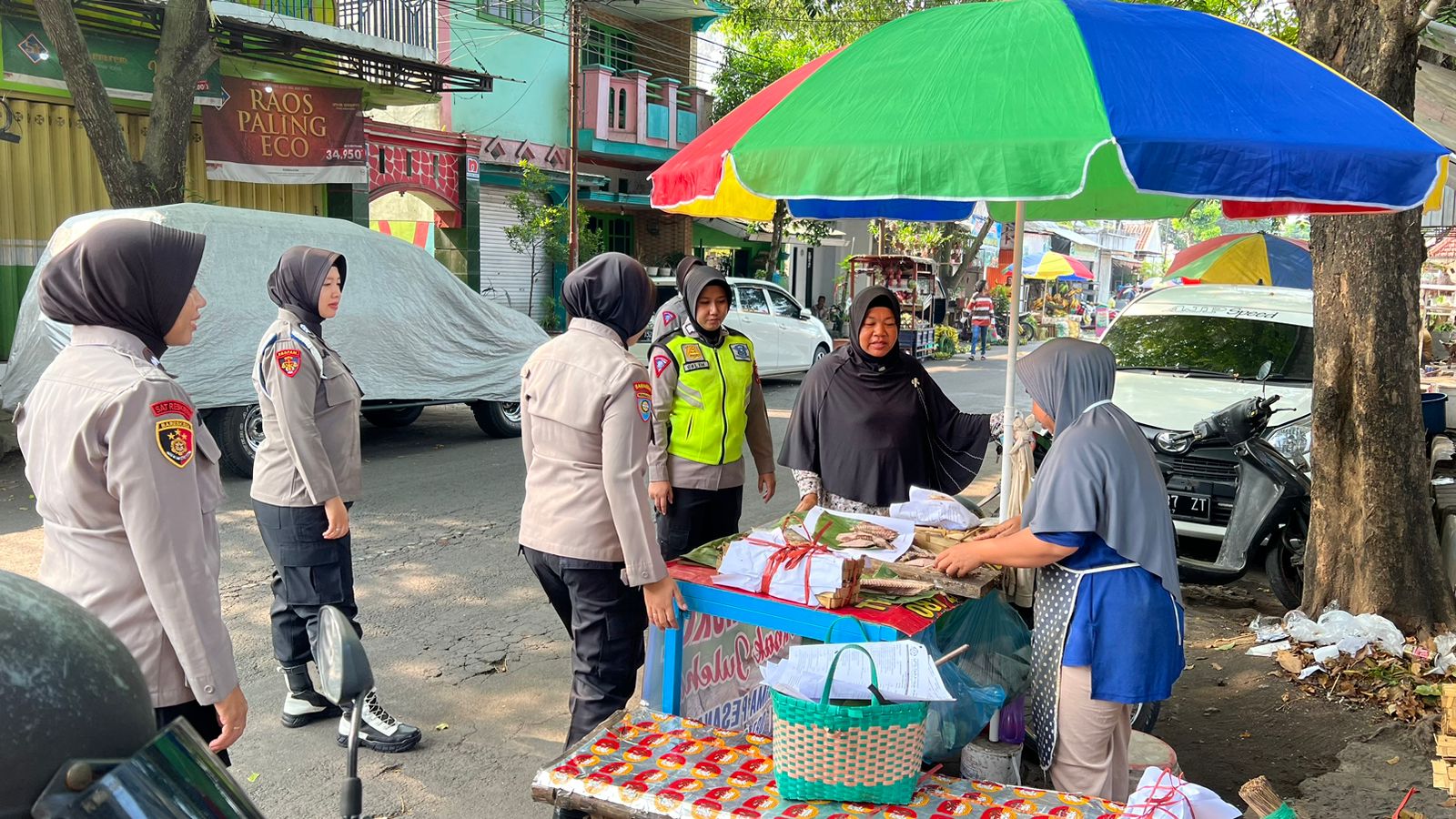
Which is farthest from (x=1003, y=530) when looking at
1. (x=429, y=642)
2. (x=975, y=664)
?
(x=429, y=642)

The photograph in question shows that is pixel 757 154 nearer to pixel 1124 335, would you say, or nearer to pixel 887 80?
pixel 887 80

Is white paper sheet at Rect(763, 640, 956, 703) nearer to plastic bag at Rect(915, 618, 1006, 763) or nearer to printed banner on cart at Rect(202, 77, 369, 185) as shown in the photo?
plastic bag at Rect(915, 618, 1006, 763)

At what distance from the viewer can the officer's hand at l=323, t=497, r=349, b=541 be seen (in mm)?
3836

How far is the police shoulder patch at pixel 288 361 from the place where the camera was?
375cm

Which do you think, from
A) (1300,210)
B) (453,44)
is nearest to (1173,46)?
(1300,210)

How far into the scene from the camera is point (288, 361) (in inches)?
148

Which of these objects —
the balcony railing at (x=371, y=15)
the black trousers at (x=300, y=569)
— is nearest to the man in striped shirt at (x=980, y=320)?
the balcony railing at (x=371, y=15)

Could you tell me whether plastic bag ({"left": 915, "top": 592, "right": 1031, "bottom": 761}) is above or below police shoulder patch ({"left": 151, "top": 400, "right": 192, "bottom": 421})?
below

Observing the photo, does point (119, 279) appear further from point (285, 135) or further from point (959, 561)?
point (285, 135)

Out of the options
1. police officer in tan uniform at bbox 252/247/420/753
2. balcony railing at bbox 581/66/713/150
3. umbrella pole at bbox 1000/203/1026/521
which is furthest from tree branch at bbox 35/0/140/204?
balcony railing at bbox 581/66/713/150

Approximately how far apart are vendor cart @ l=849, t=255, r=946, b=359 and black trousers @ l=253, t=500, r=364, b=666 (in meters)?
18.1

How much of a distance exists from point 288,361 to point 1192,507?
5.12 meters

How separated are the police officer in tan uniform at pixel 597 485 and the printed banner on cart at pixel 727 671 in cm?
27

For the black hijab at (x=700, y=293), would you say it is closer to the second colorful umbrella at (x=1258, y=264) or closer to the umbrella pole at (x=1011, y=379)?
the umbrella pole at (x=1011, y=379)
